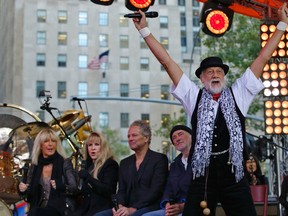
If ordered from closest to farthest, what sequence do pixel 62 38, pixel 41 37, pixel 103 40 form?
1. pixel 41 37
2. pixel 62 38
3. pixel 103 40

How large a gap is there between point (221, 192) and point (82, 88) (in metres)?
50.5

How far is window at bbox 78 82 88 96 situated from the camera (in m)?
54.1

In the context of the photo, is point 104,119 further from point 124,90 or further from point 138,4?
point 138,4

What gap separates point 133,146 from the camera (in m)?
6.36

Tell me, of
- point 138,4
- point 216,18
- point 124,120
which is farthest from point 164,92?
point 138,4

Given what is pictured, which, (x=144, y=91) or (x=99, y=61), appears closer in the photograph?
(x=99, y=61)

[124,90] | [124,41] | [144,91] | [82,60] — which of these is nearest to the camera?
[144,91]

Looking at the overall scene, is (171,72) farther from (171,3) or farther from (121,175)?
(171,3)

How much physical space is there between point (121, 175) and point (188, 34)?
208 ft

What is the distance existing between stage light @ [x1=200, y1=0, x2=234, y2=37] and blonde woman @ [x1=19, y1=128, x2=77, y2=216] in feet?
8.69

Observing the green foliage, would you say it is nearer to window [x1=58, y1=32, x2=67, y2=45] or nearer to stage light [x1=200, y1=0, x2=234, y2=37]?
window [x1=58, y1=32, x2=67, y2=45]

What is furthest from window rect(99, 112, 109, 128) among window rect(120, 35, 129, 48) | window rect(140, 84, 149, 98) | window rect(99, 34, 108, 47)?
window rect(120, 35, 129, 48)

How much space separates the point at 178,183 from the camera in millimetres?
6066

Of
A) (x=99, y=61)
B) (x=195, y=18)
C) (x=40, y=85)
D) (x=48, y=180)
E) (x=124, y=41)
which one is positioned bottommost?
(x=48, y=180)
